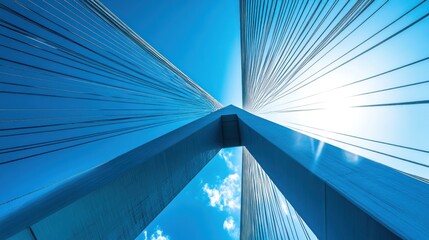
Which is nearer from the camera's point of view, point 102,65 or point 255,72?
point 102,65

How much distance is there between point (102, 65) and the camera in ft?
12.3

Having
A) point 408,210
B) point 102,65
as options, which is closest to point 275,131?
point 408,210

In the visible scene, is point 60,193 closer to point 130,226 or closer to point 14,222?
point 14,222

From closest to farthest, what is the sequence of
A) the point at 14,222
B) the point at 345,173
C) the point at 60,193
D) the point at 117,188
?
1. the point at 14,222
2. the point at 345,173
3. the point at 60,193
4. the point at 117,188

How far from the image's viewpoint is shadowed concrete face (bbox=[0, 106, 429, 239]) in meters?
1.48

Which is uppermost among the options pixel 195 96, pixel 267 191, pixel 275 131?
pixel 195 96

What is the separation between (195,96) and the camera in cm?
823

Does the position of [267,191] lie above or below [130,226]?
below

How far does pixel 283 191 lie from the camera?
265 cm

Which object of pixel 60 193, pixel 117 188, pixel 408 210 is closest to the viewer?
pixel 408 210

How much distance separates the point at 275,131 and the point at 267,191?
290 centimetres

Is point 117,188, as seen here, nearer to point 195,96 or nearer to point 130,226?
point 130,226

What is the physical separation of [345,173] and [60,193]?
2.40m

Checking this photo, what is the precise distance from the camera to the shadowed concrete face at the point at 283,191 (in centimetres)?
148
